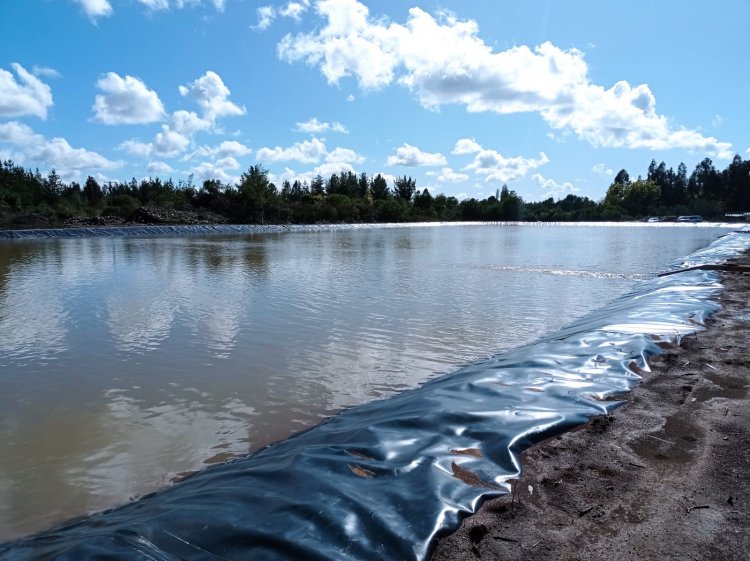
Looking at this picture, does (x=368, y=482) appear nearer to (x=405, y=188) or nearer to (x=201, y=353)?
(x=201, y=353)

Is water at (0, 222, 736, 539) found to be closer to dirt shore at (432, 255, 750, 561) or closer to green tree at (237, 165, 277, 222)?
dirt shore at (432, 255, 750, 561)

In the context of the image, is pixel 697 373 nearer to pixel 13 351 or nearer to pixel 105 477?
pixel 105 477

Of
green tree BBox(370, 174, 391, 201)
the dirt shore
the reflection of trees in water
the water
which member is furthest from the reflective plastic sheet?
green tree BBox(370, 174, 391, 201)

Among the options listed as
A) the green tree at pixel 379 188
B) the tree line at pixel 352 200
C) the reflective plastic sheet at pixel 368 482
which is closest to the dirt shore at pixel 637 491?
the reflective plastic sheet at pixel 368 482

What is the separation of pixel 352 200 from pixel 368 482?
68810 millimetres

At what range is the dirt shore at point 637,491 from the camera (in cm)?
224

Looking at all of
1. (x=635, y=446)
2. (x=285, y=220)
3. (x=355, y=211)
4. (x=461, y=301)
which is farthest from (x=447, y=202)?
(x=635, y=446)

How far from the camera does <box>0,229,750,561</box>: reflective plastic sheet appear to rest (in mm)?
2242

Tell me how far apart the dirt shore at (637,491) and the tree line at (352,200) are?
43.9 metres

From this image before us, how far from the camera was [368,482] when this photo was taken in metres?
2.77

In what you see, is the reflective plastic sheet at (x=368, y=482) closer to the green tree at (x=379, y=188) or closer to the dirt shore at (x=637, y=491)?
the dirt shore at (x=637, y=491)

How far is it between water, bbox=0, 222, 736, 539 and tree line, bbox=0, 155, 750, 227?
34957mm

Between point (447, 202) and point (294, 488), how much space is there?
305 ft

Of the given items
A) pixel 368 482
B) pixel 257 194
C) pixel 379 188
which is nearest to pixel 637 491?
pixel 368 482
